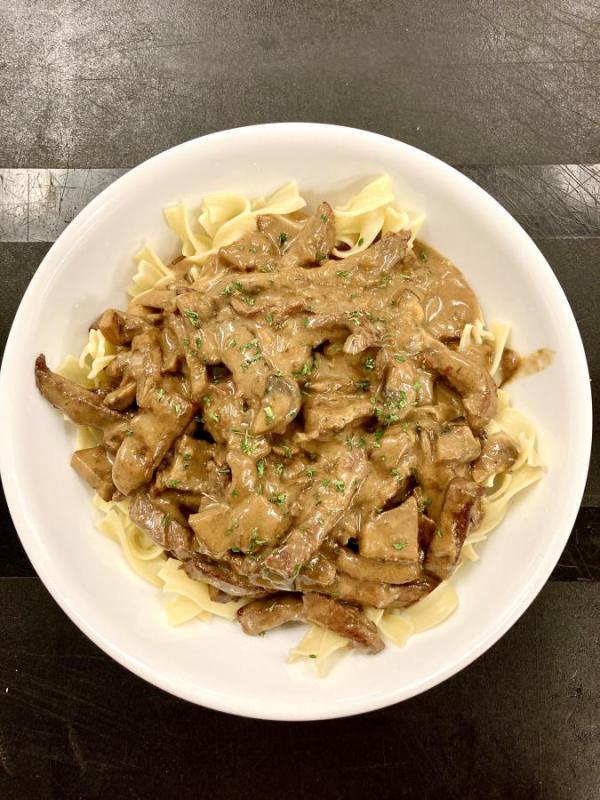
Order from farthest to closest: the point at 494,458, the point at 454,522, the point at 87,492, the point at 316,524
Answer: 1. the point at 87,492
2. the point at 494,458
3. the point at 454,522
4. the point at 316,524

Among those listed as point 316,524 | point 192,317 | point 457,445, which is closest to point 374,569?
point 316,524

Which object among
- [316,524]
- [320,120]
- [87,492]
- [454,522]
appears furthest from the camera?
[320,120]

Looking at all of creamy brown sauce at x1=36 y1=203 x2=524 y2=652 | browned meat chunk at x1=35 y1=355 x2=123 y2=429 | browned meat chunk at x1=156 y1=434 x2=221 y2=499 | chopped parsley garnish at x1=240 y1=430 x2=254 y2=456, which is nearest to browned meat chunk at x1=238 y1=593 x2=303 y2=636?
creamy brown sauce at x1=36 y1=203 x2=524 y2=652

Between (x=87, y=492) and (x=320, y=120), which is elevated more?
(x=320, y=120)

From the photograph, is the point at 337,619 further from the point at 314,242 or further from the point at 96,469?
the point at 314,242

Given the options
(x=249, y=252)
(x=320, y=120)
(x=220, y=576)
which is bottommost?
(x=220, y=576)

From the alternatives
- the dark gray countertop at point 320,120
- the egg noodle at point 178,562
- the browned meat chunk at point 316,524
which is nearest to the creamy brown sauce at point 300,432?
the browned meat chunk at point 316,524
